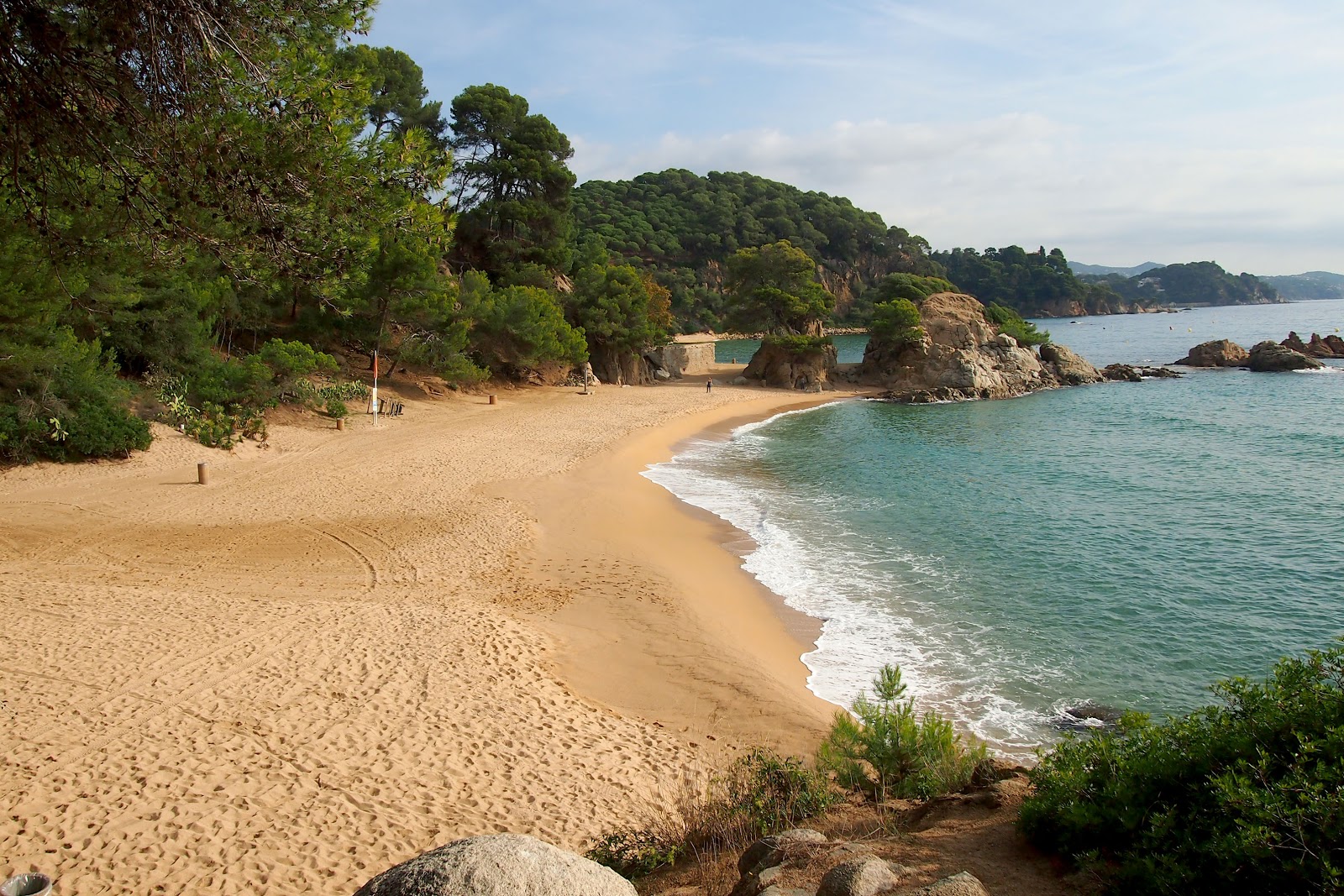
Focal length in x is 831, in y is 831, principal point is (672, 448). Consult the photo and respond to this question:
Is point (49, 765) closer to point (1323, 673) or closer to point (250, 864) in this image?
point (250, 864)

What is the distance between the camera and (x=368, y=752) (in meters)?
7.80

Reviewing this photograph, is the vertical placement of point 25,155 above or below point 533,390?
above

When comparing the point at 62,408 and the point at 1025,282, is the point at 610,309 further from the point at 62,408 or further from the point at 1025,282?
the point at 1025,282

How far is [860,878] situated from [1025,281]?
508 feet

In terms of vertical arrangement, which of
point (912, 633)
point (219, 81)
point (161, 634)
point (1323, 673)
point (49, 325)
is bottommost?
point (912, 633)

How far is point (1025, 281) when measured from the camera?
470 ft

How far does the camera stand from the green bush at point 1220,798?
3438 millimetres

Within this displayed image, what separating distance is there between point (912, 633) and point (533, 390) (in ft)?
97.2

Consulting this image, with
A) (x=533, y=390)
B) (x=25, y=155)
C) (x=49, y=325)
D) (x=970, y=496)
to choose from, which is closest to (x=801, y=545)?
(x=970, y=496)

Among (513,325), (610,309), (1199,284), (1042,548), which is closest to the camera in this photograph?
(1042,548)

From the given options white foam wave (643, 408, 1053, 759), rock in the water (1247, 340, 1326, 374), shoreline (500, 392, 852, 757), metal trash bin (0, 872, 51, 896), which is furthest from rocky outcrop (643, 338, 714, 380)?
metal trash bin (0, 872, 51, 896)

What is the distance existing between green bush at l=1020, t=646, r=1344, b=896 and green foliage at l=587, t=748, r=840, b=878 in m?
1.59

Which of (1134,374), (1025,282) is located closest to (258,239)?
(1134,374)

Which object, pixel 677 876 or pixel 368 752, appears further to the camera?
pixel 368 752
